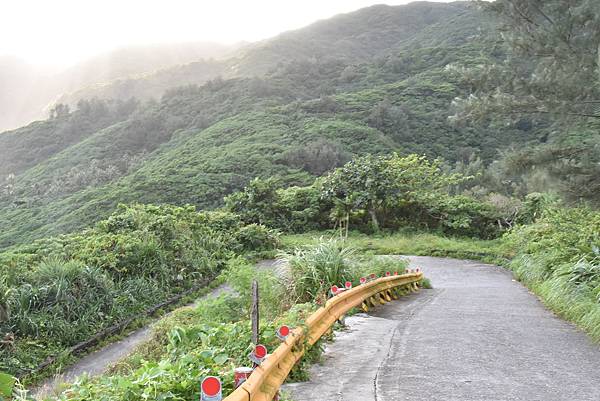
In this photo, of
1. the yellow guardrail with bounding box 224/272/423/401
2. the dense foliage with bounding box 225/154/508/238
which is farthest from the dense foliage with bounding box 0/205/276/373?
the dense foliage with bounding box 225/154/508/238

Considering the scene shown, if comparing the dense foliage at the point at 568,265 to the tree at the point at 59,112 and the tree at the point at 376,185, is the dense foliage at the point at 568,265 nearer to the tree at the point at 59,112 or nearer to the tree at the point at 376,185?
the tree at the point at 376,185

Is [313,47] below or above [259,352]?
above

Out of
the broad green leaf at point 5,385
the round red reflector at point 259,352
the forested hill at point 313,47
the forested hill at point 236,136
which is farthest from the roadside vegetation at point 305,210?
the forested hill at point 313,47

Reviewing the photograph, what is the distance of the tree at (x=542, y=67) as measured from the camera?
10102 mm

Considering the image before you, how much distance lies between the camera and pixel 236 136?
6269cm

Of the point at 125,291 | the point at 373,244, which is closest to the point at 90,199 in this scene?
the point at 373,244

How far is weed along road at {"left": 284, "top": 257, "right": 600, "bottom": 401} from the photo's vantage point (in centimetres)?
447

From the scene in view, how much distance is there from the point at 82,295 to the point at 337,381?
8339 mm

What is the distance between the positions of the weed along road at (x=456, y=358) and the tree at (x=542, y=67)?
12.7 ft

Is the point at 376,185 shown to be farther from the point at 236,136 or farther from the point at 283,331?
the point at 236,136

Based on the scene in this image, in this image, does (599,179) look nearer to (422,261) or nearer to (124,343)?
(124,343)

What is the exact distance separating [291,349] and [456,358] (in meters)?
1.92

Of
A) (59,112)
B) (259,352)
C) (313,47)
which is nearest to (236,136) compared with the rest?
(59,112)

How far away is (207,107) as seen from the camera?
3191 inches
